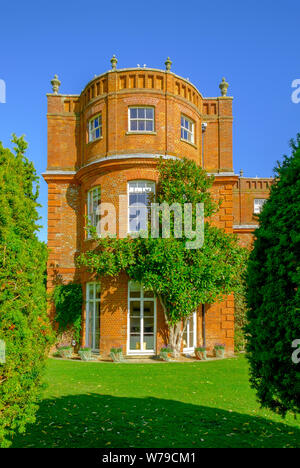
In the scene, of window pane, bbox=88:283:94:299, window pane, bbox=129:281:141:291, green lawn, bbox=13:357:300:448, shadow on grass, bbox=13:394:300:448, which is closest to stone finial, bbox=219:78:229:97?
window pane, bbox=129:281:141:291

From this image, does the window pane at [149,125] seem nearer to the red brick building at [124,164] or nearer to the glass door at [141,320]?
the red brick building at [124,164]

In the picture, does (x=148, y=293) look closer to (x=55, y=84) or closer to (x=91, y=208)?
(x=91, y=208)

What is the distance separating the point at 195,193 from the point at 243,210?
14221mm

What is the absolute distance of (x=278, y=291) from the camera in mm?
4859

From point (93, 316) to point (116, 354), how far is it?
261 cm

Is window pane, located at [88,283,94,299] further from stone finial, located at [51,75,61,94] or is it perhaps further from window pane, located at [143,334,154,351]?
stone finial, located at [51,75,61,94]

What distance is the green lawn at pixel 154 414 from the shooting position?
5.80 metres

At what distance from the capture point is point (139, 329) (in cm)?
1625

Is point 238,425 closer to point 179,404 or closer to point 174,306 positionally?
point 179,404

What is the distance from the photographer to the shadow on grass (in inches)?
224

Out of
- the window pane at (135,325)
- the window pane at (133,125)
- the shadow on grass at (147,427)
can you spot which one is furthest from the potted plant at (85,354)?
the window pane at (133,125)

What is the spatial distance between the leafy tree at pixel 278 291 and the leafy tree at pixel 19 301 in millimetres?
2974

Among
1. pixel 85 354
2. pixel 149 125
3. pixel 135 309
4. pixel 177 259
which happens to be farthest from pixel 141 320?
pixel 149 125

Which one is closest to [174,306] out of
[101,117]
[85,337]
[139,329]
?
[139,329]
